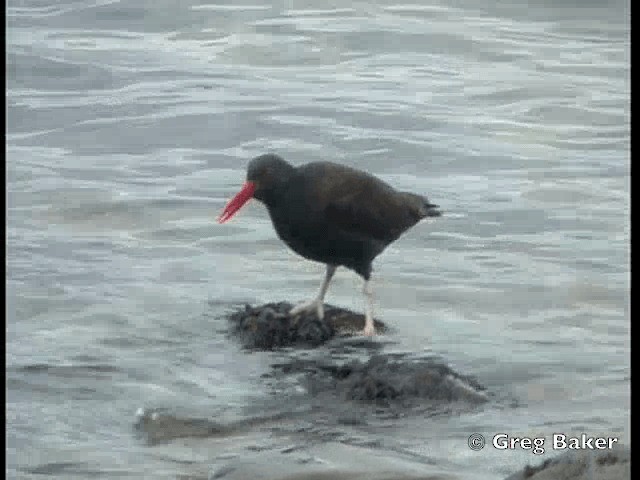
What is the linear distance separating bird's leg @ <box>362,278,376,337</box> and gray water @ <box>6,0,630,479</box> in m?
0.13

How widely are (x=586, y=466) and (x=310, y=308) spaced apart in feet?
9.72

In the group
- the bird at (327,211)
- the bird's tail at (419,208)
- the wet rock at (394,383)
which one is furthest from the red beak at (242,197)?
the wet rock at (394,383)

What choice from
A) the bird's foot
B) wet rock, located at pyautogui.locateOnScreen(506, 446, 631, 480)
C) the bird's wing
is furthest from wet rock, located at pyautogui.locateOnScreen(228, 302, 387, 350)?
wet rock, located at pyautogui.locateOnScreen(506, 446, 631, 480)

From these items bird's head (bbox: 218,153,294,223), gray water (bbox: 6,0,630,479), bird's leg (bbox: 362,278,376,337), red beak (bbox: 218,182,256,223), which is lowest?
gray water (bbox: 6,0,630,479)

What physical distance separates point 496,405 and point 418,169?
4.43 meters

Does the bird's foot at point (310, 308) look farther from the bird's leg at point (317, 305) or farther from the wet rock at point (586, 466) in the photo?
the wet rock at point (586, 466)

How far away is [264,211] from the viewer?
1033 cm

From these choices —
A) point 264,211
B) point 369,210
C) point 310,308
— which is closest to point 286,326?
point 310,308

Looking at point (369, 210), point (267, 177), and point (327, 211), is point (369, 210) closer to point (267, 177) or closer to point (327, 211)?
point (327, 211)

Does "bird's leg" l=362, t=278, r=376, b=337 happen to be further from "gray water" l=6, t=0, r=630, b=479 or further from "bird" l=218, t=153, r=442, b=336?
"gray water" l=6, t=0, r=630, b=479

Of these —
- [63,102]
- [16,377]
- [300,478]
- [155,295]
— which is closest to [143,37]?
[63,102]

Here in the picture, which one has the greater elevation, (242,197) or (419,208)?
(242,197)

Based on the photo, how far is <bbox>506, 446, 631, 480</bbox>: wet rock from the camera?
5.12 meters

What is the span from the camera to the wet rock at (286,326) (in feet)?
25.6
